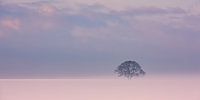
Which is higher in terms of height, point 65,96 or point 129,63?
point 129,63

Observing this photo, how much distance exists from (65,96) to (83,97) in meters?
0.27

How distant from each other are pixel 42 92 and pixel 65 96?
0.37 metres

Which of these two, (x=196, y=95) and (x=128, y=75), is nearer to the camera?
(x=196, y=95)

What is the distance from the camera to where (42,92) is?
7.48 metres

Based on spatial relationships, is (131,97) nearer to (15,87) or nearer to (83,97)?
(83,97)

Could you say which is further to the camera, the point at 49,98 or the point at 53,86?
the point at 53,86

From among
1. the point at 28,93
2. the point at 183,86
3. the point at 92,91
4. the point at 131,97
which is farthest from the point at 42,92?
the point at 183,86

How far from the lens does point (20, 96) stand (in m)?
7.40

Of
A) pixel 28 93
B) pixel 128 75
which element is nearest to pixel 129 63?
pixel 128 75

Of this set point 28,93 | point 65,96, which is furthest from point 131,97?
point 28,93

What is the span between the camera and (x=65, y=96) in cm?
738

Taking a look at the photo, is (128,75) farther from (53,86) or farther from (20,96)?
(20,96)

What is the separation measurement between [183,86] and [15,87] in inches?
102

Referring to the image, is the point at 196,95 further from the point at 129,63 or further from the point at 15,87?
the point at 15,87
